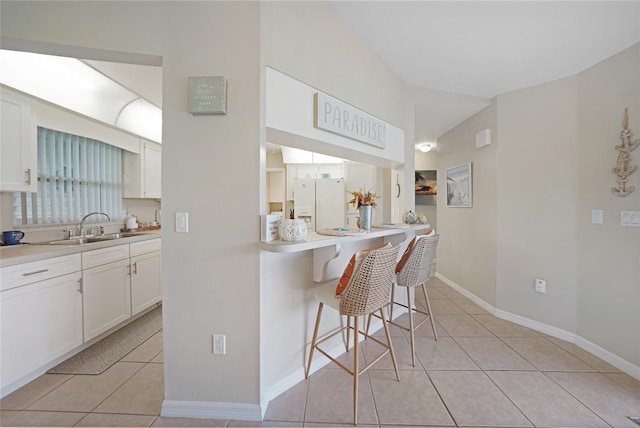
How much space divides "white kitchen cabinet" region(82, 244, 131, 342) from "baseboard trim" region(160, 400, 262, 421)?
126 centimetres

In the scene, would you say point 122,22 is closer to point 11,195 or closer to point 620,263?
point 11,195

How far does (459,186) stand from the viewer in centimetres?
368

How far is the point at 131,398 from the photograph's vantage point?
163 cm

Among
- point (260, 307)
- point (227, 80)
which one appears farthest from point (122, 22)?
point (260, 307)

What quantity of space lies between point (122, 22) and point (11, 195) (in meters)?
1.98

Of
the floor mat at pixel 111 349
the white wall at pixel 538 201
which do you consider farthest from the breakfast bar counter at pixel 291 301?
the white wall at pixel 538 201

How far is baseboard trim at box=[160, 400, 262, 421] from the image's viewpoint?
148 cm

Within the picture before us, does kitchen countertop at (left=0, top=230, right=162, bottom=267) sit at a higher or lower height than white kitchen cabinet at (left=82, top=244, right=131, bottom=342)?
higher

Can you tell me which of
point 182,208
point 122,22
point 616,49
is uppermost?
point 616,49

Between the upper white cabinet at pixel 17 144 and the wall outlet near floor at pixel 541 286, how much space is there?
497 cm

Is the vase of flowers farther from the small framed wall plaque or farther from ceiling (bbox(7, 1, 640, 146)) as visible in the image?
ceiling (bbox(7, 1, 640, 146))

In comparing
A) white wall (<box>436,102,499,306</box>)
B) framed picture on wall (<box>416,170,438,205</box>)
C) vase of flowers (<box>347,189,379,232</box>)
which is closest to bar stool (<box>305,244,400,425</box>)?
vase of flowers (<box>347,189,379,232</box>)

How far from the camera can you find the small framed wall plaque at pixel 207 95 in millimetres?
1440

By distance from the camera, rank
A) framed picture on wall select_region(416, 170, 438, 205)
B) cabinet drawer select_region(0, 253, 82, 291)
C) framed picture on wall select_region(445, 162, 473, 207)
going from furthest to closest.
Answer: framed picture on wall select_region(416, 170, 438, 205) → framed picture on wall select_region(445, 162, 473, 207) → cabinet drawer select_region(0, 253, 82, 291)
